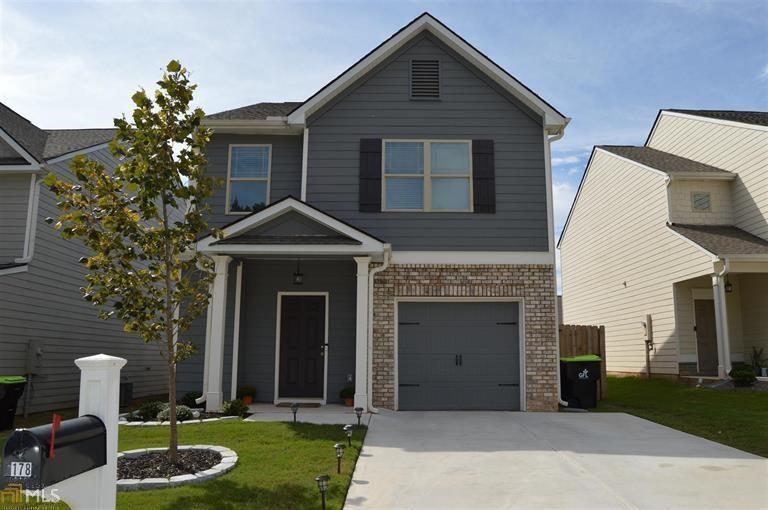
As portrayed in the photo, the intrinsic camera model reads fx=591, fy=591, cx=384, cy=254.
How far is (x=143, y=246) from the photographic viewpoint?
654 centimetres

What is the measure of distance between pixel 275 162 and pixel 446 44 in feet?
14.2

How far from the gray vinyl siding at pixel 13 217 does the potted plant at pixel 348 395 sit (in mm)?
7314

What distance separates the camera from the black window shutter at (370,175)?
11750 mm

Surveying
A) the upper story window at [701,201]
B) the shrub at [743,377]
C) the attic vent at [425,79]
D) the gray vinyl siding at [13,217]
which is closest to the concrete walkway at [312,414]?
the gray vinyl siding at [13,217]

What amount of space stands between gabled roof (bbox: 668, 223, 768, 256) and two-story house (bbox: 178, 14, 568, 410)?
581 centimetres

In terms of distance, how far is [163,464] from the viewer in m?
6.19

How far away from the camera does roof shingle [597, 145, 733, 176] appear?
16.8m

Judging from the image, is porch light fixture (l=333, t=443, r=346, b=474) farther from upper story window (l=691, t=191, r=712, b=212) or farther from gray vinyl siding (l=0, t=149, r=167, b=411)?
upper story window (l=691, t=191, r=712, b=212)

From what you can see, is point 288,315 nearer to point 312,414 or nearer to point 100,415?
point 312,414

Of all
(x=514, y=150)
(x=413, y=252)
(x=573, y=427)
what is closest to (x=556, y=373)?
(x=573, y=427)

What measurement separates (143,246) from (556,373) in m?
7.98

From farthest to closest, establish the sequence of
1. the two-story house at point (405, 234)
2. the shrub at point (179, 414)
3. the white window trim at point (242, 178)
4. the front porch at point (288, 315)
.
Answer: the white window trim at point (242, 178) → the two-story house at point (405, 234) → the front porch at point (288, 315) → the shrub at point (179, 414)

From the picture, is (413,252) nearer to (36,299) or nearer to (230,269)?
(230,269)

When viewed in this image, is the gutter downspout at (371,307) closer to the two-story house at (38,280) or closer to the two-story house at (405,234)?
the two-story house at (405,234)
